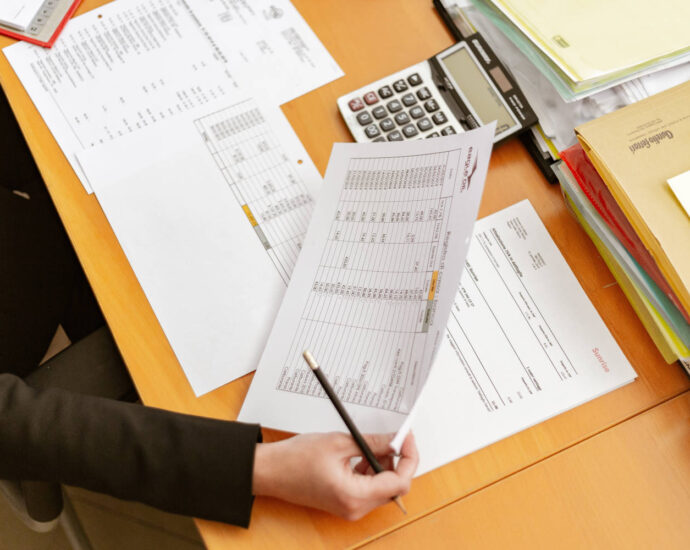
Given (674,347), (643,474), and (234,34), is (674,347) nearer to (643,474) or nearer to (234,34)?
(643,474)

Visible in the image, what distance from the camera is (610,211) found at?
2.01ft

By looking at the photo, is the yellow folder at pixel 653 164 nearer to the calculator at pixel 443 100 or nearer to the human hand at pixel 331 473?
the calculator at pixel 443 100

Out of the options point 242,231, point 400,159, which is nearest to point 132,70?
point 242,231

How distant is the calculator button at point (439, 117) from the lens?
68cm

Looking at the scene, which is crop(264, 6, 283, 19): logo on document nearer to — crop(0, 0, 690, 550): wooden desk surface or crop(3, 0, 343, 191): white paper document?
crop(3, 0, 343, 191): white paper document

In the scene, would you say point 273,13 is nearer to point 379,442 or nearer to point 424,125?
point 424,125

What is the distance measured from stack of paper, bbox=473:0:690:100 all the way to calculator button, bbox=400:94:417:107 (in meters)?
0.14

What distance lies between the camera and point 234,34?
75cm

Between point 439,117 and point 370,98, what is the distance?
9 centimetres

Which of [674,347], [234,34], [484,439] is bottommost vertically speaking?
[484,439]

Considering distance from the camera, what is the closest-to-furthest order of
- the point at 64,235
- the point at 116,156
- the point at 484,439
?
the point at 484,439 → the point at 116,156 → the point at 64,235

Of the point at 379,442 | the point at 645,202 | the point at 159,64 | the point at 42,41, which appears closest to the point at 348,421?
the point at 379,442

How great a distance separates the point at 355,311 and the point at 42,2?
60cm

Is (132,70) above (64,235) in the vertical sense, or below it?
above
